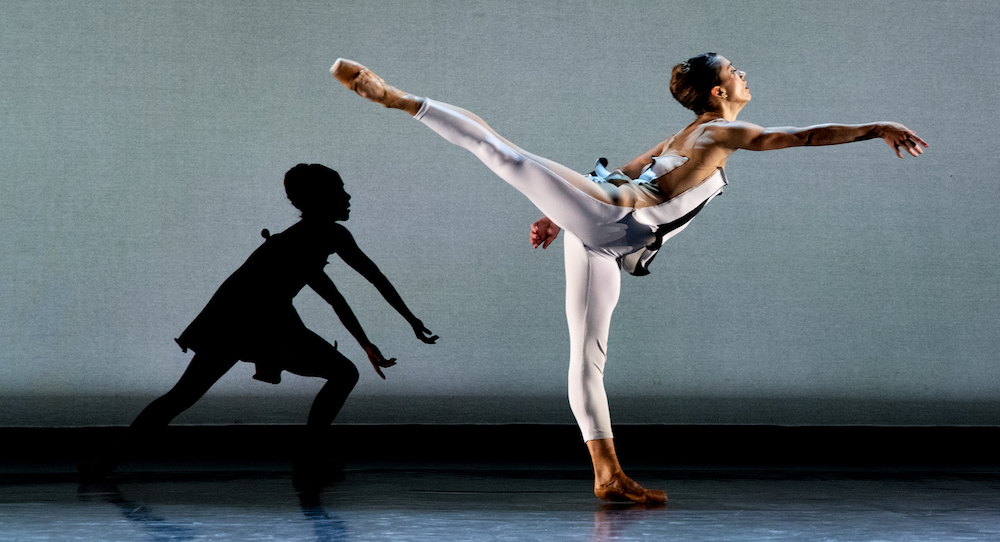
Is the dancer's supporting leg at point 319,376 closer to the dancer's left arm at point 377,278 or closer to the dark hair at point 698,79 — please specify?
the dancer's left arm at point 377,278

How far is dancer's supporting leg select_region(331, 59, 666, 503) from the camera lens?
6.97 ft

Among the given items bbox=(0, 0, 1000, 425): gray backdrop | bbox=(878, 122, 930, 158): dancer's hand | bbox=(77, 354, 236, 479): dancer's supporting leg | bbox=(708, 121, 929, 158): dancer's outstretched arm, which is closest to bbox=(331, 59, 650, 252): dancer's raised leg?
bbox=(708, 121, 929, 158): dancer's outstretched arm

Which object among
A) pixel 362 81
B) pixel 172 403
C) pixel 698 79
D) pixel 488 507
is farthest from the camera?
pixel 172 403

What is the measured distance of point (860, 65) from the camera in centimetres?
406

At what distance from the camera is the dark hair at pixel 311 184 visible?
2889 mm

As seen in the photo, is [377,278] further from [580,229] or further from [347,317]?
[580,229]

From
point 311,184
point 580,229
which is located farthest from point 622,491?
point 311,184

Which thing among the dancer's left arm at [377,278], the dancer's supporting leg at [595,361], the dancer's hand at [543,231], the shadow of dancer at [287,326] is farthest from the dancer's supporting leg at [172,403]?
the dancer's supporting leg at [595,361]

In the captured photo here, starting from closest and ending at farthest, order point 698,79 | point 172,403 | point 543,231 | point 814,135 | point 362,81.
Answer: point 362,81, point 814,135, point 698,79, point 543,231, point 172,403

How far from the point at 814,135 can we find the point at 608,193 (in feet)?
1.67

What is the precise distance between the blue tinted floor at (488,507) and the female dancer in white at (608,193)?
0.27 meters

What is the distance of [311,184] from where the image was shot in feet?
9.51

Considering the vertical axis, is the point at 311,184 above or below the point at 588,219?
above

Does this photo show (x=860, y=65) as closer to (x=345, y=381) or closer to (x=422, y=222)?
(x=422, y=222)
